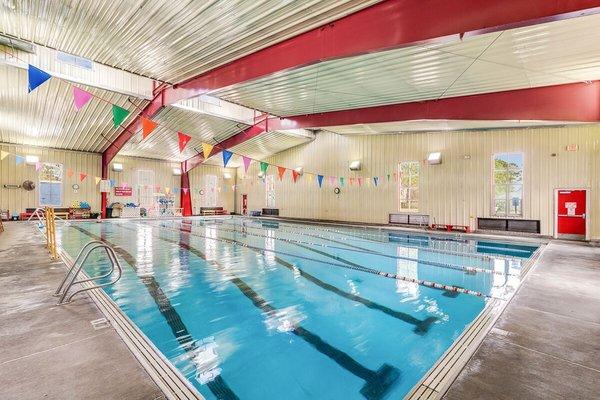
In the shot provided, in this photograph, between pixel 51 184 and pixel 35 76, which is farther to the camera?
pixel 51 184

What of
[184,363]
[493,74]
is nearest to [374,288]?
[184,363]

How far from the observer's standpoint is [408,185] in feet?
42.7

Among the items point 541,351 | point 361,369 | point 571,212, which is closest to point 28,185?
point 361,369

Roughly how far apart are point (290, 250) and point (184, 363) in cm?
533

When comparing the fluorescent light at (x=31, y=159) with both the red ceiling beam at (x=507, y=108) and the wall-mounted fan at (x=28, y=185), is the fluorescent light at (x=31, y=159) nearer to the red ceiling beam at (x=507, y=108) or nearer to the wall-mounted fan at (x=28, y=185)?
the wall-mounted fan at (x=28, y=185)

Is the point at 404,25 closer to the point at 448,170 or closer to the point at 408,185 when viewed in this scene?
the point at 448,170

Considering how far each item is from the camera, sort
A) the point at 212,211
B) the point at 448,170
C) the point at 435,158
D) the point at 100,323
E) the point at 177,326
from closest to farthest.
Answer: the point at 100,323, the point at 177,326, the point at 448,170, the point at 435,158, the point at 212,211

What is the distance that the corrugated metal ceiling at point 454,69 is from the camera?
15.7ft

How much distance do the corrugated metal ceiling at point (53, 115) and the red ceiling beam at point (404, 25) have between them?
6611 mm

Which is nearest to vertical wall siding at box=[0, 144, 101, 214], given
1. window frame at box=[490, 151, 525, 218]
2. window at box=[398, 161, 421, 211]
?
window at box=[398, 161, 421, 211]

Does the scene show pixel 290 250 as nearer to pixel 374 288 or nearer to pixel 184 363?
pixel 374 288

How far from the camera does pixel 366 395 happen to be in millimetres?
2123

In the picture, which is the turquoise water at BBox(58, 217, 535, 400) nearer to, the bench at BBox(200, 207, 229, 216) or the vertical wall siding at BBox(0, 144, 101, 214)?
the vertical wall siding at BBox(0, 144, 101, 214)

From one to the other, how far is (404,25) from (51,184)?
1774 cm
